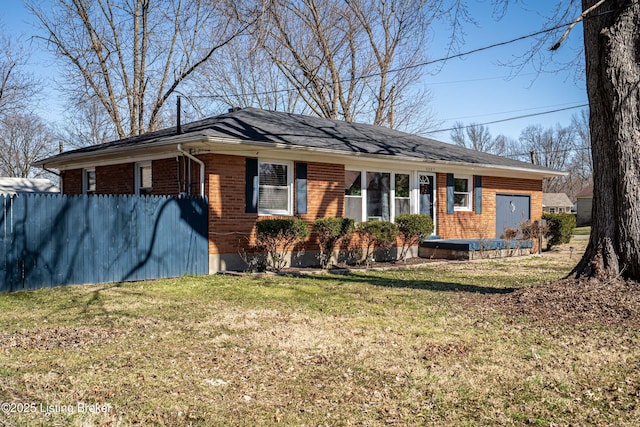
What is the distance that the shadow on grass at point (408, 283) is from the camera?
10102mm

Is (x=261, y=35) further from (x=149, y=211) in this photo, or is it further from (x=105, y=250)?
(x=105, y=250)

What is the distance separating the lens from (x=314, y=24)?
86.1 ft

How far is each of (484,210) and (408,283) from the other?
8.93 m

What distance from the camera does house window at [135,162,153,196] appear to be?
14.5m

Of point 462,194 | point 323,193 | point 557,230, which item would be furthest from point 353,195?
point 557,230

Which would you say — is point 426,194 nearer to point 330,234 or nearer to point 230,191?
point 330,234

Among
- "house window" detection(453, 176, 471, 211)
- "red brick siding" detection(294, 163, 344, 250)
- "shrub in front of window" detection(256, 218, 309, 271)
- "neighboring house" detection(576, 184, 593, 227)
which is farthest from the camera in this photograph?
"neighboring house" detection(576, 184, 593, 227)

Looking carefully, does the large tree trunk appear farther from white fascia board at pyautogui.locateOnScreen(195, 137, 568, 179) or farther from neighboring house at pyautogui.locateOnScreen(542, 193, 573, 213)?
neighboring house at pyautogui.locateOnScreen(542, 193, 573, 213)

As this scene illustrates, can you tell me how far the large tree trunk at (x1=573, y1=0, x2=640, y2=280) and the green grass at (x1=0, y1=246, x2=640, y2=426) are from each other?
190 cm

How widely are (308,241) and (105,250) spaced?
4.98 metres

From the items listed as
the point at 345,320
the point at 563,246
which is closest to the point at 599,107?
the point at 345,320

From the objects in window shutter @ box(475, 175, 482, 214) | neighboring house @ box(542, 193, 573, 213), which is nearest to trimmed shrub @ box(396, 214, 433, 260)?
window shutter @ box(475, 175, 482, 214)

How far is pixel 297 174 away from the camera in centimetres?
1377

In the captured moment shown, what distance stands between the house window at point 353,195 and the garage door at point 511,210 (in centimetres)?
634
